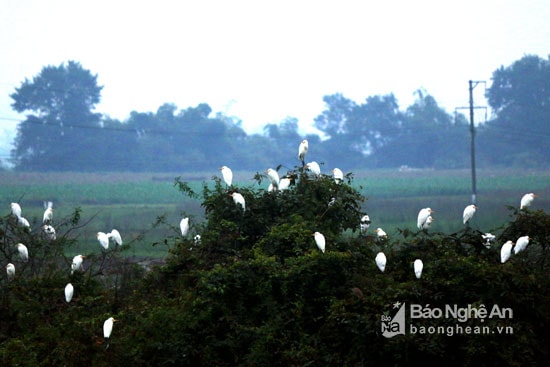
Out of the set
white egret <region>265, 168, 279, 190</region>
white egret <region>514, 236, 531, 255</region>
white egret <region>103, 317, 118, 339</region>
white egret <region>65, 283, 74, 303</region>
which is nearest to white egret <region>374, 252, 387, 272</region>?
white egret <region>514, 236, 531, 255</region>

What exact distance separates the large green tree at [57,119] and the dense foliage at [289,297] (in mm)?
45993

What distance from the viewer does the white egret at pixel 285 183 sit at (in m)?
7.84

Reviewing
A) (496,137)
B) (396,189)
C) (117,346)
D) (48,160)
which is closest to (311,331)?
(117,346)

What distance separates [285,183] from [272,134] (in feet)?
194

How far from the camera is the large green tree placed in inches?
2074

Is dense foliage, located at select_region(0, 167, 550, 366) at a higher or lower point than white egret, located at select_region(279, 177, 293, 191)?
lower

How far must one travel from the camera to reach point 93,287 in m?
7.83

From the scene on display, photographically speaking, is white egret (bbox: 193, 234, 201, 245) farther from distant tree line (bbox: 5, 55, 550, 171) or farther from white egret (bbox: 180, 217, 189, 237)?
distant tree line (bbox: 5, 55, 550, 171)

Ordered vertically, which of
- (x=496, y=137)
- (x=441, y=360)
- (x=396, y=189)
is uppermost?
(x=496, y=137)

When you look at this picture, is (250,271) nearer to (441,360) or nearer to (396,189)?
(441,360)

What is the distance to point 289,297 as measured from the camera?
666 cm

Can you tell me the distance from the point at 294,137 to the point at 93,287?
6142cm

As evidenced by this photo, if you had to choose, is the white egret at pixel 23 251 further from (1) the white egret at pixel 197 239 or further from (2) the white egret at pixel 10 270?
(1) the white egret at pixel 197 239

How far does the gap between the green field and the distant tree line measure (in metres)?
2.27
